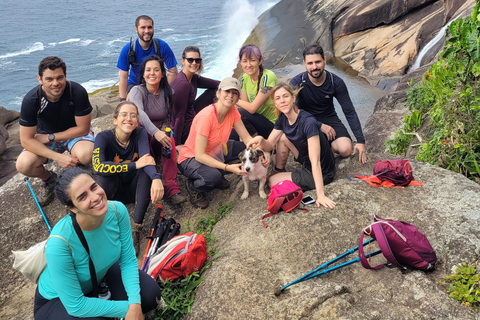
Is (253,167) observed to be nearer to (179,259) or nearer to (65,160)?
(179,259)

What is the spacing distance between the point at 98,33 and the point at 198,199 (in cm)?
3803

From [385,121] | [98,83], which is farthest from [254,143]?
[98,83]

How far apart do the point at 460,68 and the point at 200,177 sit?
13.4 feet

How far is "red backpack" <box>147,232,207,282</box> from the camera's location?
12.6 feet

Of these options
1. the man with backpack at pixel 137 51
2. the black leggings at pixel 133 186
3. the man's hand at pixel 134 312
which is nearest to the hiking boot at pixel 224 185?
the black leggings at pixel 133 186

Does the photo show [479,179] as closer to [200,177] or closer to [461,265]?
[461,265]

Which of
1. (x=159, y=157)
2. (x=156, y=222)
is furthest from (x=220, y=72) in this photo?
(x=156, y=222)

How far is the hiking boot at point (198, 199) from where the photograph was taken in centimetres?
568

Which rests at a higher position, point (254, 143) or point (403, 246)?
point (254, 143)

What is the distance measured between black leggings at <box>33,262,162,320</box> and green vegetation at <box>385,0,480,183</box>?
4307mm

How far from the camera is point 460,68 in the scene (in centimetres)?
529

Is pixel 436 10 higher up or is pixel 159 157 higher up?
pixel 436 10

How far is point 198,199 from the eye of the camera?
5.69 meters

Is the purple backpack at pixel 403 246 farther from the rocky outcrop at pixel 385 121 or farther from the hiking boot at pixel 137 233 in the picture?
the rocky outcrop at pixel 385 121
